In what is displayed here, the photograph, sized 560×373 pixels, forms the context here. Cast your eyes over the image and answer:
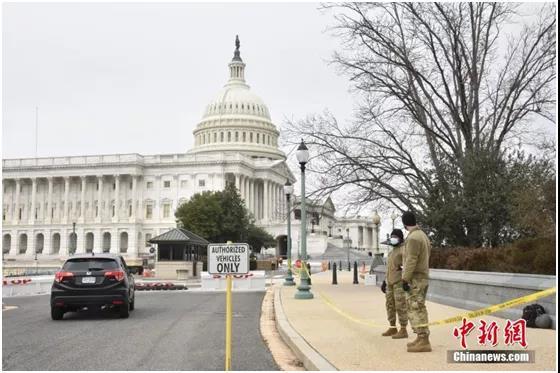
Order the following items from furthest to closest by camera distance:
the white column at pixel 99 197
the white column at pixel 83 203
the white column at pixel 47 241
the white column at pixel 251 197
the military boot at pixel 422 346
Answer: the white column at pixel 47 241
the white column at pixel 83 203
the white column at pixel 251 197
the white column at pixel 99 197
the military boot at pixel 422 346

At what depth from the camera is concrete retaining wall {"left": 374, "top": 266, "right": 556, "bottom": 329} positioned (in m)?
13.6

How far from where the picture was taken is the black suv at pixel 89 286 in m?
16.8

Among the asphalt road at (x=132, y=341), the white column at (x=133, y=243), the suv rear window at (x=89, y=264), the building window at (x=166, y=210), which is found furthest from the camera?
the building window at (x=166, y=210)

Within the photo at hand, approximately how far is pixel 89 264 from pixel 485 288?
30.8ft

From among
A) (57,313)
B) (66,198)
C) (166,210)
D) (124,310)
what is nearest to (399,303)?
(124,310)

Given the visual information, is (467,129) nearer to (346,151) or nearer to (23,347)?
(346,151)

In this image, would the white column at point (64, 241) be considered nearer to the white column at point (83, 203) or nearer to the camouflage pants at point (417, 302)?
the white column at point (83, 203)

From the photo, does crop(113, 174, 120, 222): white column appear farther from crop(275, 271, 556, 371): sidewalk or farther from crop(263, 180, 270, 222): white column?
crop(275, 271, 556, 371): sidewalk

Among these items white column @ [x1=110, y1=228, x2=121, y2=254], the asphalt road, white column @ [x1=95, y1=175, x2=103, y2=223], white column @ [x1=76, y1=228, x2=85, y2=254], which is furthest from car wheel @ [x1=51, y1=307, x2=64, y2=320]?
white column @ [x1=76, y1=228, x2=85, y2=254]

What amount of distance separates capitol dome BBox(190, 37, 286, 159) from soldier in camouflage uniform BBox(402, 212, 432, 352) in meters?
136

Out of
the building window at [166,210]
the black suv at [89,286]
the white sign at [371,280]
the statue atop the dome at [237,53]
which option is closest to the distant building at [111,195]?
the building window at [166,210]

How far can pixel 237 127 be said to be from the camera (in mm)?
149875

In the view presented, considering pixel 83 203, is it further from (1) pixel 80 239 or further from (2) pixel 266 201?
(2) pixel 266 201

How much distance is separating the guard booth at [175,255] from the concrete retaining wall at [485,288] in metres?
27.1
